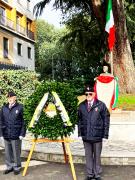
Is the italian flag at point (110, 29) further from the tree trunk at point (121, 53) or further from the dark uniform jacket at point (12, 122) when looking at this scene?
the dark uniform jacket at point (12, 122)

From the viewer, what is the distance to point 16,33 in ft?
163

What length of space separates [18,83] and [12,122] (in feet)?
22.3

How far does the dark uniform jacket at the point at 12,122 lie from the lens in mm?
8891

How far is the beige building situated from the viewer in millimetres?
46938

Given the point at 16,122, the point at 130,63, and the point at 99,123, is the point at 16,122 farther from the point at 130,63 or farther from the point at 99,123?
the point at 130,63

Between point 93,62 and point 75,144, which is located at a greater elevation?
point 93,62

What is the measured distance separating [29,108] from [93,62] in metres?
27.5

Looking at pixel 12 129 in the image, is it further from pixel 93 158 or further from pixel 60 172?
pixel 93 158

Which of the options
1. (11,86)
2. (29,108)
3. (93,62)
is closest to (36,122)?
(29,108)

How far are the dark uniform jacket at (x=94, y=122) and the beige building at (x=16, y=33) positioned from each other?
36674 mm

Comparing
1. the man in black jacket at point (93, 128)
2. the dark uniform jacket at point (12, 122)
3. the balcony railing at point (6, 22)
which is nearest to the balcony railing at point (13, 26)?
the balcony railing at point (6, 22)

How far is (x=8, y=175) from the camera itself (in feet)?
28.8

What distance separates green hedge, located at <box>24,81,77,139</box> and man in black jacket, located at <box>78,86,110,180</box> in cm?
70

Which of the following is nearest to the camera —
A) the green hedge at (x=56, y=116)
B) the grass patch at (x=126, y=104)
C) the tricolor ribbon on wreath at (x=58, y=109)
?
the tricolor ribbon on wreath at (x=58, y=109)
